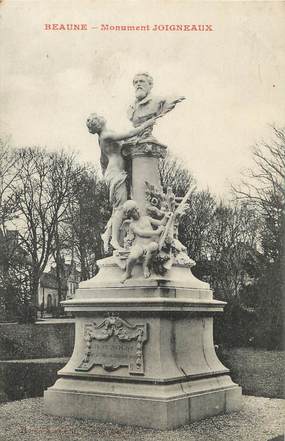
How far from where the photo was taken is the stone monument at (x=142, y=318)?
30.1ft

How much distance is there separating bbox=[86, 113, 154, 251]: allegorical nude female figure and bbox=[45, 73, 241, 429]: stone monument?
16 mm

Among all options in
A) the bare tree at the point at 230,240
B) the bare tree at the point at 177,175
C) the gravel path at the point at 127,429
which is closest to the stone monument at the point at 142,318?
the gravel path at the point at 127,429

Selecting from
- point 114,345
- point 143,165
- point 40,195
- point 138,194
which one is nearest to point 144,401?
point 114,345

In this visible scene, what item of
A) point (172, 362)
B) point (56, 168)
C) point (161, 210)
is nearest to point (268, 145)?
point (56, 168)

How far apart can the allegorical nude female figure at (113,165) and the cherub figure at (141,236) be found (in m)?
0.59

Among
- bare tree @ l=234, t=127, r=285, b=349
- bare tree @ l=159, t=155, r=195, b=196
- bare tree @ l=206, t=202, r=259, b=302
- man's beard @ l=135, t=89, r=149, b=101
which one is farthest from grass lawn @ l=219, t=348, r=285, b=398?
bare tree @ l=206, t=202, r=259, b=302

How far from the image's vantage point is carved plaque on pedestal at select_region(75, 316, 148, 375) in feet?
30.6

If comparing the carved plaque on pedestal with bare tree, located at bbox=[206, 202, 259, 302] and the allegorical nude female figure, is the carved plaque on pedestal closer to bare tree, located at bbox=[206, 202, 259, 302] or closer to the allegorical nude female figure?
the allegorical nude female figure

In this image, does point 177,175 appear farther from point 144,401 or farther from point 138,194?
point 144,401

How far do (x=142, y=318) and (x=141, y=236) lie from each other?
1206 millimetres

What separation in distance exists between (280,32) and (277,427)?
213 inches

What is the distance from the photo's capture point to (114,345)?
378 inches

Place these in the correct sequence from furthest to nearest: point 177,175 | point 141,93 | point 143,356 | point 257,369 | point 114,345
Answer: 1. point 177,175
2. point 257,369
3. point 141,93
4. point 114,345
5. point 143,356

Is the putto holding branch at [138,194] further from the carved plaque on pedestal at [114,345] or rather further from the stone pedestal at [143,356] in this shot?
the carved plaque on pedestal at [114,345]
